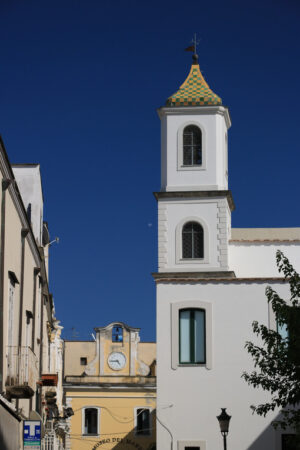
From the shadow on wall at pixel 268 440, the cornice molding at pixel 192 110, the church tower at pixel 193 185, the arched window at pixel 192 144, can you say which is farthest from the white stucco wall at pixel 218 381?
the cornice molding at pixel 192 110

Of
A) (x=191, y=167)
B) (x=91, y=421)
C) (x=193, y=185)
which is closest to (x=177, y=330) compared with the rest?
(x=193, y=185)

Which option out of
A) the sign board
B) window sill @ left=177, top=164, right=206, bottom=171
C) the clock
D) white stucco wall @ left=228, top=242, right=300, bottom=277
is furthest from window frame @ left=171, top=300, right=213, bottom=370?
the clock

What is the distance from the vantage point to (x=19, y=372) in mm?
23547

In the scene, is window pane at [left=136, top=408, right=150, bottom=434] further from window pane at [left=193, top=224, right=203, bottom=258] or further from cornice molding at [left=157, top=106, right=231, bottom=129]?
cornice molding at [left=157, top=106, right=231, bottom=129]

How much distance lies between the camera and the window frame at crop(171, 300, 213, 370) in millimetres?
35156

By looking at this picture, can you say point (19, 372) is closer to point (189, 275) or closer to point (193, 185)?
point (189, 275)

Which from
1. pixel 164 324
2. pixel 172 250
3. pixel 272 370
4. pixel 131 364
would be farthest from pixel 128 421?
pixel 272 370

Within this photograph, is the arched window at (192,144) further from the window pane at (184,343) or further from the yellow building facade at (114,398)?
the yellow building facade at (114,398)

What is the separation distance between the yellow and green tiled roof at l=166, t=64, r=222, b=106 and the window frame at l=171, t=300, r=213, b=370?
12.4m

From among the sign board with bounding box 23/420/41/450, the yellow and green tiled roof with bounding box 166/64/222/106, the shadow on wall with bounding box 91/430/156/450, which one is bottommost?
the sign board with bounding box 23/420/41/450

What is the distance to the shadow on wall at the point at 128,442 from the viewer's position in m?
63.7

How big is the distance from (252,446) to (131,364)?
3298 cm

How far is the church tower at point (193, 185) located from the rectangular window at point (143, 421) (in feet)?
74.8

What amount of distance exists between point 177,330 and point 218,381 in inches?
86.2
